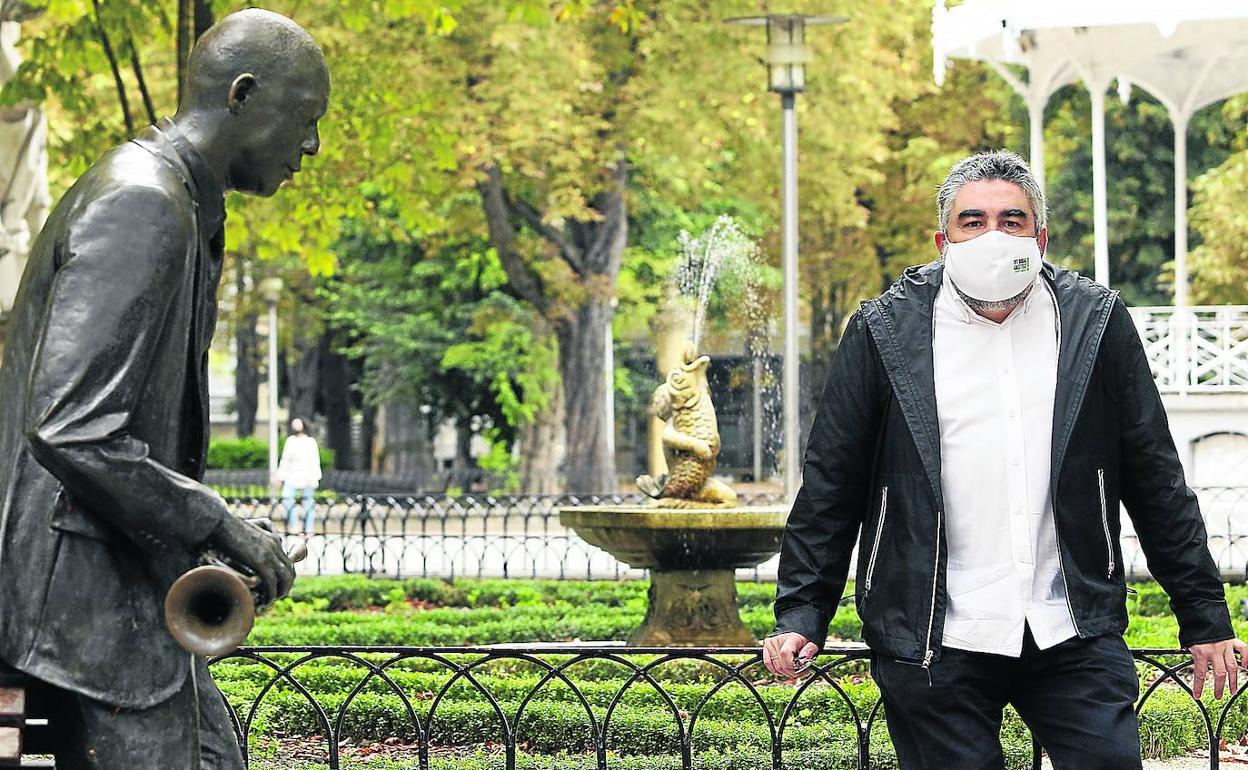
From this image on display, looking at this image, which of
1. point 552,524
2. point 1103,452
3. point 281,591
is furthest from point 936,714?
point 552,524

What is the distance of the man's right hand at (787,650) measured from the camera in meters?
4.57

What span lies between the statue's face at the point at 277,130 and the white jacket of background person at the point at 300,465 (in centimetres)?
2275

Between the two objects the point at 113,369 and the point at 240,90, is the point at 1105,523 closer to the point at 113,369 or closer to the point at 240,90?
the point at 240,90

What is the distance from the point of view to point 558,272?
101ft

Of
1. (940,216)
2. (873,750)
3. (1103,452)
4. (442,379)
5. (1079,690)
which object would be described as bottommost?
(873,750)

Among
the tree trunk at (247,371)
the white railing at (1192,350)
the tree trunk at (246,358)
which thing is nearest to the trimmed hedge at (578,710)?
the white railing at (1192,350)

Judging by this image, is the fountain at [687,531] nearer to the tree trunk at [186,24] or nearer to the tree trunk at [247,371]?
the tree trunk at [186,24]

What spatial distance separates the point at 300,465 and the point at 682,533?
15.7m

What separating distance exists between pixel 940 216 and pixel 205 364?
71.9 inches

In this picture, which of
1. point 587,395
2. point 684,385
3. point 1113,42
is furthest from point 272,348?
point 684,385

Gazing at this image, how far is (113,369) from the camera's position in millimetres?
3475

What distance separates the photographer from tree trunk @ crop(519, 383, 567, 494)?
33750mm

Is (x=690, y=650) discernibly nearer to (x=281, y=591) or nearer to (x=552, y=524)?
(x=281, y=591)

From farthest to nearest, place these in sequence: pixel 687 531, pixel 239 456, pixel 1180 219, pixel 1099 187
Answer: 1. pixel 239 456
2. pixel 1180 219
3. pixel 1099 187
4. pixel 687 531
